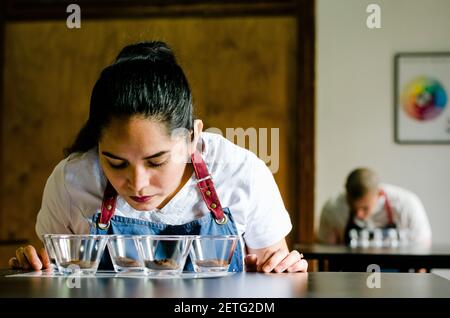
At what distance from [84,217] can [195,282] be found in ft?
2.06

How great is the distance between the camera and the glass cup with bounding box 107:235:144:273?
1.30 metres

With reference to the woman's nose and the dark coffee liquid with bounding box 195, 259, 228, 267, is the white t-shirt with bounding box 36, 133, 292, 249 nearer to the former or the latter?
the woman's nose

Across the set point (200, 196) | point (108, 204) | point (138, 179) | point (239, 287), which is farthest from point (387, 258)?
point (239, 287)

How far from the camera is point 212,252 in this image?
52.2 inches

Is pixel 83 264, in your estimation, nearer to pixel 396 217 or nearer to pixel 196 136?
pixel 196 136

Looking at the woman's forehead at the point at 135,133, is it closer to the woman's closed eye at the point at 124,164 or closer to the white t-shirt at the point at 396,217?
the woman's closed eye at the point at 124,164

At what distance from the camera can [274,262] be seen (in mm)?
1434

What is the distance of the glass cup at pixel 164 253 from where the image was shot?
128 cm

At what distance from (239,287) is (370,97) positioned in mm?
3241

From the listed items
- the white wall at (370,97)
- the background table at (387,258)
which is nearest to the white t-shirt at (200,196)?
the background table at (387,258)

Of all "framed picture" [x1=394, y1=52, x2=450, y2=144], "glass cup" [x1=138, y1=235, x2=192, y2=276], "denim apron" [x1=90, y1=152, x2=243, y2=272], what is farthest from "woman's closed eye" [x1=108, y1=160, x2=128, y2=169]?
"framed picture" [x1=394, y1=52, x2=450, y2=144]

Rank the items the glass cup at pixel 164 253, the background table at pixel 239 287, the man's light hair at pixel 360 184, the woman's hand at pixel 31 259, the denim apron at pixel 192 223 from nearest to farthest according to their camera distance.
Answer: the background table at pixel 239 287, the glass cup at pixel 164 253, the woman's hand at pixel 31 259, the denim apron at pixel 192 223, the man's light hair at pixel 360 184

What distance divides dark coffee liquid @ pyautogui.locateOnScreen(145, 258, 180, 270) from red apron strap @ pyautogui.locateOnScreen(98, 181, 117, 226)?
0.38 meters
